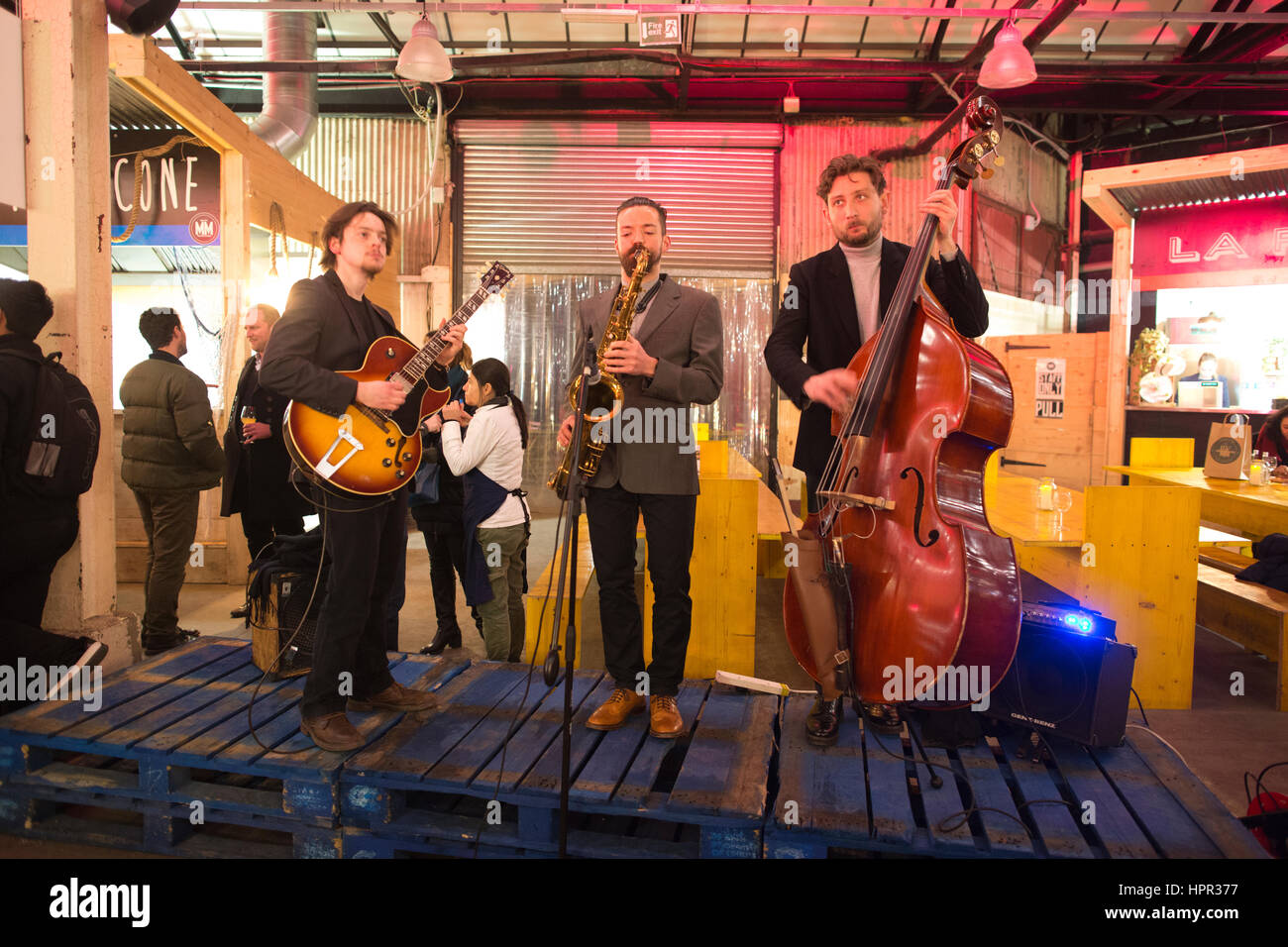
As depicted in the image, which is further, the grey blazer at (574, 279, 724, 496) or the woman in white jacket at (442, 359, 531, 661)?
the woman in white jacket at (442, 359, 531, 661)

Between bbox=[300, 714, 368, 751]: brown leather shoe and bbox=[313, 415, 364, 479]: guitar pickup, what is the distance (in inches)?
33.7

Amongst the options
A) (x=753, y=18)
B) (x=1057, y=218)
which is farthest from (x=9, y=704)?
(x=1057, y=218)

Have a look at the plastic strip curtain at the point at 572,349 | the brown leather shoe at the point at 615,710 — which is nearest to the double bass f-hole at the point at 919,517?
the brown leather shoe at the point at 615,710

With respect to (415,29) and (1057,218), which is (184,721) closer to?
(415,29)

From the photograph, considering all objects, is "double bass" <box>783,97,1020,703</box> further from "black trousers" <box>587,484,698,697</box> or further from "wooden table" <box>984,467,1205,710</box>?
"wooden table" <box>984,467,1205,710</box>

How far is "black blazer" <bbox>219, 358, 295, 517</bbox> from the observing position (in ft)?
15.0

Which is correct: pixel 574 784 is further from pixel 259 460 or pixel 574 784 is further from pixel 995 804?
pixel 259 460

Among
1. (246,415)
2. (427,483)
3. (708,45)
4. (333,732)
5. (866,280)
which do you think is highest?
(708,45)

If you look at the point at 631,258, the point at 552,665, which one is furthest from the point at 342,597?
the point at 631,258

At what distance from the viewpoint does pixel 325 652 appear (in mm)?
2734

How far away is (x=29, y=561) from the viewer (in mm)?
3238

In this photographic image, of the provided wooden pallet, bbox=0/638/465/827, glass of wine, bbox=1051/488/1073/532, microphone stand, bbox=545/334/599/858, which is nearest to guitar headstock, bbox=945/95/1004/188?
→ microphone stand, bbox=545/334/599/858

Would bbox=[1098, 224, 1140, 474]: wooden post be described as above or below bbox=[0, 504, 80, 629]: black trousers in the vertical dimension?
above

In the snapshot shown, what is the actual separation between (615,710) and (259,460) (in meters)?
2.92
